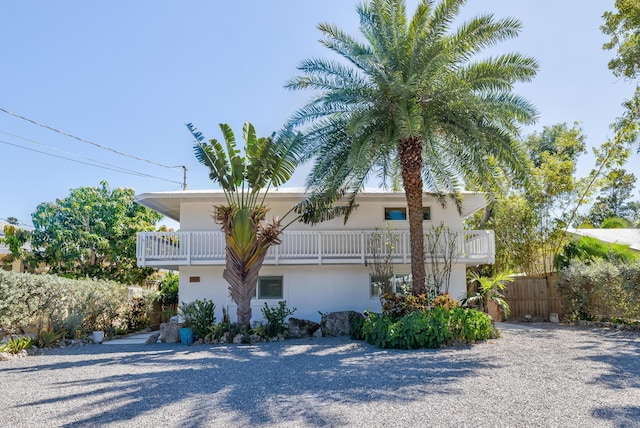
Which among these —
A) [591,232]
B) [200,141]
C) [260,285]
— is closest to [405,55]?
[200,141]

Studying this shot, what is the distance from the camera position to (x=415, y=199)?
45.4 ft

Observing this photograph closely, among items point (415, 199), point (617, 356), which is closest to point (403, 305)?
point (415, 199)

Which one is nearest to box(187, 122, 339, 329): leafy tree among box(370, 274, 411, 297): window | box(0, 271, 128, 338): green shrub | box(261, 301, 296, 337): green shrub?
box(261, 301, 296, 337): green shrub

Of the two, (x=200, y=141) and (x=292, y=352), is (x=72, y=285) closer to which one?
(x=200, y=141)

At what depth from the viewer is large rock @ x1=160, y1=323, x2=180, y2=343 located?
1415cm

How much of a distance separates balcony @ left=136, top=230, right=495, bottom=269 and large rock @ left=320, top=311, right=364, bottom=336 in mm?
2027

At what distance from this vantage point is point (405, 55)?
1239cm

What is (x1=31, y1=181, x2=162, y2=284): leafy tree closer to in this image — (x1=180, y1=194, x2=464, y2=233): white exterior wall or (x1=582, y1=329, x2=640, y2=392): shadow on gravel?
(x1=180, y1=194, x2=464, y2=233): white exterior wall

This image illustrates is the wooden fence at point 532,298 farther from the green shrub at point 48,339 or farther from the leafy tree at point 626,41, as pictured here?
the green shrub at point 48,339

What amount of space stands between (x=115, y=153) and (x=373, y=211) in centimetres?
1491

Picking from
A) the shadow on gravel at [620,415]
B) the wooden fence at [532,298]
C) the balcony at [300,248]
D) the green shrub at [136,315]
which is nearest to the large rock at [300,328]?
the balcony at [300,248]

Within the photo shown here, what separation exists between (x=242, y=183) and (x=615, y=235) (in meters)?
19.7

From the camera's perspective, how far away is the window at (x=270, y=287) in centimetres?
1705

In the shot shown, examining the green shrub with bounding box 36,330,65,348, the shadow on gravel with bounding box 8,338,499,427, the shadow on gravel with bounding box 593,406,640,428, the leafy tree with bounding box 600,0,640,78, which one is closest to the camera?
the shadow on gravel with bounding box 593,406,640,428
